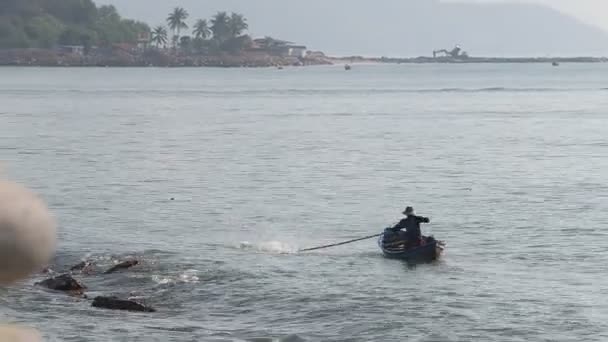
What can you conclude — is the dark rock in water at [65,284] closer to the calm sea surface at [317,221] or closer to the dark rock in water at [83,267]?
the calm sea surface at [317,221]

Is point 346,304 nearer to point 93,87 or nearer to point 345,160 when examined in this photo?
point 345,160

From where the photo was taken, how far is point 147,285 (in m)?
31.4

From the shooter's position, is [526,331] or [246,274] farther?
[246,274]

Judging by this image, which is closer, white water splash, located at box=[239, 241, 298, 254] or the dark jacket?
the dark jacket

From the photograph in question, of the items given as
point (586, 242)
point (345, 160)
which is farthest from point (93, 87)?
point (586, 242)

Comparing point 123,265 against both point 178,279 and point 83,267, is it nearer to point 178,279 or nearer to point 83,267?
point 83,267

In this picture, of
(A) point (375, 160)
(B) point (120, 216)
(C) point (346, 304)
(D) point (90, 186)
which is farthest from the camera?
(A) point (375, 160)

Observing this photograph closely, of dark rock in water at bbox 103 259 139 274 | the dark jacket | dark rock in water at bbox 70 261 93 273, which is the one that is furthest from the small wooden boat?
dark rock in water at bbox 70 261 93 273

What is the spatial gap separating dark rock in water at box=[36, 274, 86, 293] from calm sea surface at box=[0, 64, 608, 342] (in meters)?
0.50

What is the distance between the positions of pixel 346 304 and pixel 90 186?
32.6 metres

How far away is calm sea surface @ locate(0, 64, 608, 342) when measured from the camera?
26.9 meters

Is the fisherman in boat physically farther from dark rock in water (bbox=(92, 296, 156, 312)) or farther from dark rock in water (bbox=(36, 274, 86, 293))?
dark rock in water (bbox=(36, 274, 86, 293))

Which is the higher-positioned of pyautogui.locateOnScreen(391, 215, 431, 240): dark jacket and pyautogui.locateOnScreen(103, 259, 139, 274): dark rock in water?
pyautogui.locateOnScreen(391, 215, 431, 240): dark jacket

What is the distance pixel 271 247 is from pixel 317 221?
771 cm
